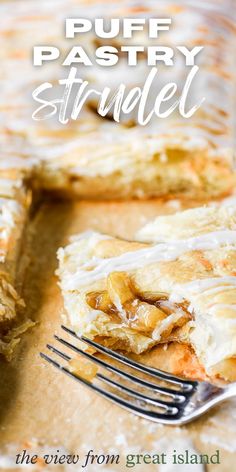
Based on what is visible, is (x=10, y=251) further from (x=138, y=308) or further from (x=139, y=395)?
(x=139, y=395)

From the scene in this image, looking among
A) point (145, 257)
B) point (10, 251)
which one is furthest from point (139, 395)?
point (10, 251)

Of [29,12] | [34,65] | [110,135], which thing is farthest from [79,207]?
[29,12]

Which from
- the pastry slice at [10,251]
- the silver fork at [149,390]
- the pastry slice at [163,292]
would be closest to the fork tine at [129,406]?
the silver fork at [149,390]

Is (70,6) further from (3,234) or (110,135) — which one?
(3,234)

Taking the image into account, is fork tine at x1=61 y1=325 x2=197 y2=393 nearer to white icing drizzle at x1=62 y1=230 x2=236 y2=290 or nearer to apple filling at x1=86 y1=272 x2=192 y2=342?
apple filling at x1=86 y1=272 x2=192 y2=342

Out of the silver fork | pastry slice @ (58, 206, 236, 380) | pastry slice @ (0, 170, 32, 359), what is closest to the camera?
the silver fork

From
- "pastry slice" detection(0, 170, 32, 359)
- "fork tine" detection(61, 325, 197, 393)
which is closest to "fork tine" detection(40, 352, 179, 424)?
"fork tine" detection(61, 325, 197, 393)
